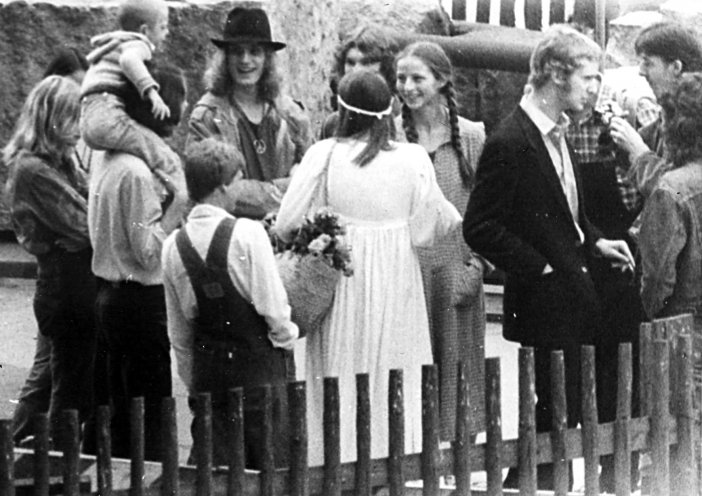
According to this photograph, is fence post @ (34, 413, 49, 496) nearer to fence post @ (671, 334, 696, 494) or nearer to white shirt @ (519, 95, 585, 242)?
fence post @ (671, 334, 696, 494)

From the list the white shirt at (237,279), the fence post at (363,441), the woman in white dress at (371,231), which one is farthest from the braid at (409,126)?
the fence post at (363,441)

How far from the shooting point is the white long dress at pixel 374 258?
634 cm

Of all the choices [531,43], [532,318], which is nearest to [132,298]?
[532,318]

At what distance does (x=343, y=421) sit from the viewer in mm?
6453

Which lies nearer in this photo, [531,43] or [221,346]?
[221,346]

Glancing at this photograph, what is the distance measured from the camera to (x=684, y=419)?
231 inches

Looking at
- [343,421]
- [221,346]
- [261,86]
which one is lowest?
[343,421]

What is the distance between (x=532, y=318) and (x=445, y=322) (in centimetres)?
46

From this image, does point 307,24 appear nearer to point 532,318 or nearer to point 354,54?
point 354,54

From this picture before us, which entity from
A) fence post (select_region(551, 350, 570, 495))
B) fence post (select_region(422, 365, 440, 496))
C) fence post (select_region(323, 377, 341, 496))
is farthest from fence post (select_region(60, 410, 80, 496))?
fence post (select_region(551, 350, 570, 495))

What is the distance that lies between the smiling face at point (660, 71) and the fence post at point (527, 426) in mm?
1777

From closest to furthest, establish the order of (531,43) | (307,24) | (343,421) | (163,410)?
1. (163,410)
2. (343,421)
3. (307,24)
4. (531,43)

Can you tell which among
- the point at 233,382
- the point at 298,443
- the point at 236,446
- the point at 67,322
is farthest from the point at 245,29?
the point at 236,446

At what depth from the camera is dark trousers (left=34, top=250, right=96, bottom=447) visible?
22.8 feet
